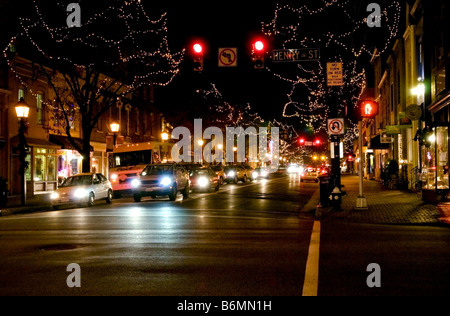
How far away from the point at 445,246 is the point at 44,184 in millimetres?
28439

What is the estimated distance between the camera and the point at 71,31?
29406mm

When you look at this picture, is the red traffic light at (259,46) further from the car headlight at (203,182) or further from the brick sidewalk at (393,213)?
the car headlight at (203,182)

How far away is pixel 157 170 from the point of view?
25.6m

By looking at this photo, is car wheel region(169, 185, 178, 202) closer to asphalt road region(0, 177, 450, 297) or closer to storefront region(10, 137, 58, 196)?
asphalt road region(0, 177, 450, 297)

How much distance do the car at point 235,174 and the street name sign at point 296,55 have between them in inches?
1066

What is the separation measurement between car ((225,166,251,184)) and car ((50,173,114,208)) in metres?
21.1

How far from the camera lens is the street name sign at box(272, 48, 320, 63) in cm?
1912

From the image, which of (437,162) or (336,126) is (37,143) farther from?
(437,162)

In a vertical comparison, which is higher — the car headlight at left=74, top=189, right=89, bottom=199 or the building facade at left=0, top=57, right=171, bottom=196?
the building facade at left=0, top=57, right=171, bottom=196

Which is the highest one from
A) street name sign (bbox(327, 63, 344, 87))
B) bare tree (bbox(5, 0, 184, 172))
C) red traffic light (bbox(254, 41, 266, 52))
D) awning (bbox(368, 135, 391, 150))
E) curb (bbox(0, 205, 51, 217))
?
bare tree (bbox(5, 0, 184, 172))

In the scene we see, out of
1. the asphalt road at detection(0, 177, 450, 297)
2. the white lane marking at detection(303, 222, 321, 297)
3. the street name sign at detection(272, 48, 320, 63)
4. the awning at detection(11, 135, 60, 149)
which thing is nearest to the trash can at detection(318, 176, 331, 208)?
the asphalt road at detection(0, 177, 450, 297)
